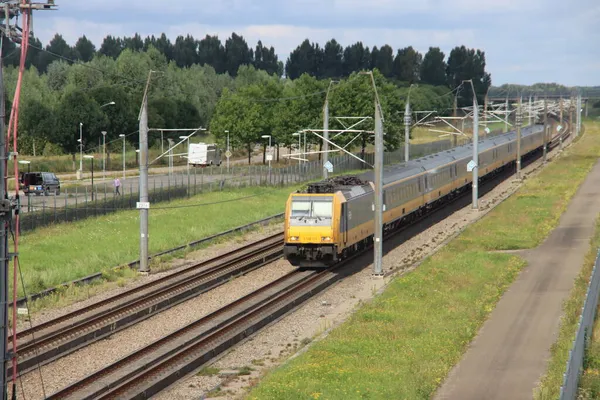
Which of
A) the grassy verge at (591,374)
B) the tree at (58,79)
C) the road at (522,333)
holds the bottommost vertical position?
the grassy verge at (591,374)

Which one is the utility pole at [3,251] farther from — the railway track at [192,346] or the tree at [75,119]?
the tree at [75,119]

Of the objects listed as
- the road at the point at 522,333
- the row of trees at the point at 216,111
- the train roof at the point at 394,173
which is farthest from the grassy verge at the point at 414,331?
the row of trees at the point at 216,111

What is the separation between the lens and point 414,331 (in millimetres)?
25812

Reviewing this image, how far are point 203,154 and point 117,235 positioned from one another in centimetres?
4953

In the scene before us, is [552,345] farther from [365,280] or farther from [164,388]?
[365,280]

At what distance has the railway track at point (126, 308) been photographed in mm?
24812

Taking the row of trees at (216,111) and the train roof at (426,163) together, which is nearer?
the train roof at (426,163)

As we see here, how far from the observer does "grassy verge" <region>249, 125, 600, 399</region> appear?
Result: 20281mm

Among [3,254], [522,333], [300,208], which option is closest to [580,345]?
[522,333]

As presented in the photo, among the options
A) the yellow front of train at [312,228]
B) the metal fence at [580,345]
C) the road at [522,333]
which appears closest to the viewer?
the metal fence at [580,345]

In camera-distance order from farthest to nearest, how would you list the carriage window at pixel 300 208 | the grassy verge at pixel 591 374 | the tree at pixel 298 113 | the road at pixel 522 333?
1. the tree at pixel 298 113
2. the carriage window at pixel 300 208
3. the grassy verge at pixel 591 374
4. the road at pixel 522 333

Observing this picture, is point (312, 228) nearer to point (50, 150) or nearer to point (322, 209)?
point (322, 209)

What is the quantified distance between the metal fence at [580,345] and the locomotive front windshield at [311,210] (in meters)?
10.5

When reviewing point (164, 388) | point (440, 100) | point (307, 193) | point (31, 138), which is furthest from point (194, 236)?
point (440, 100)
